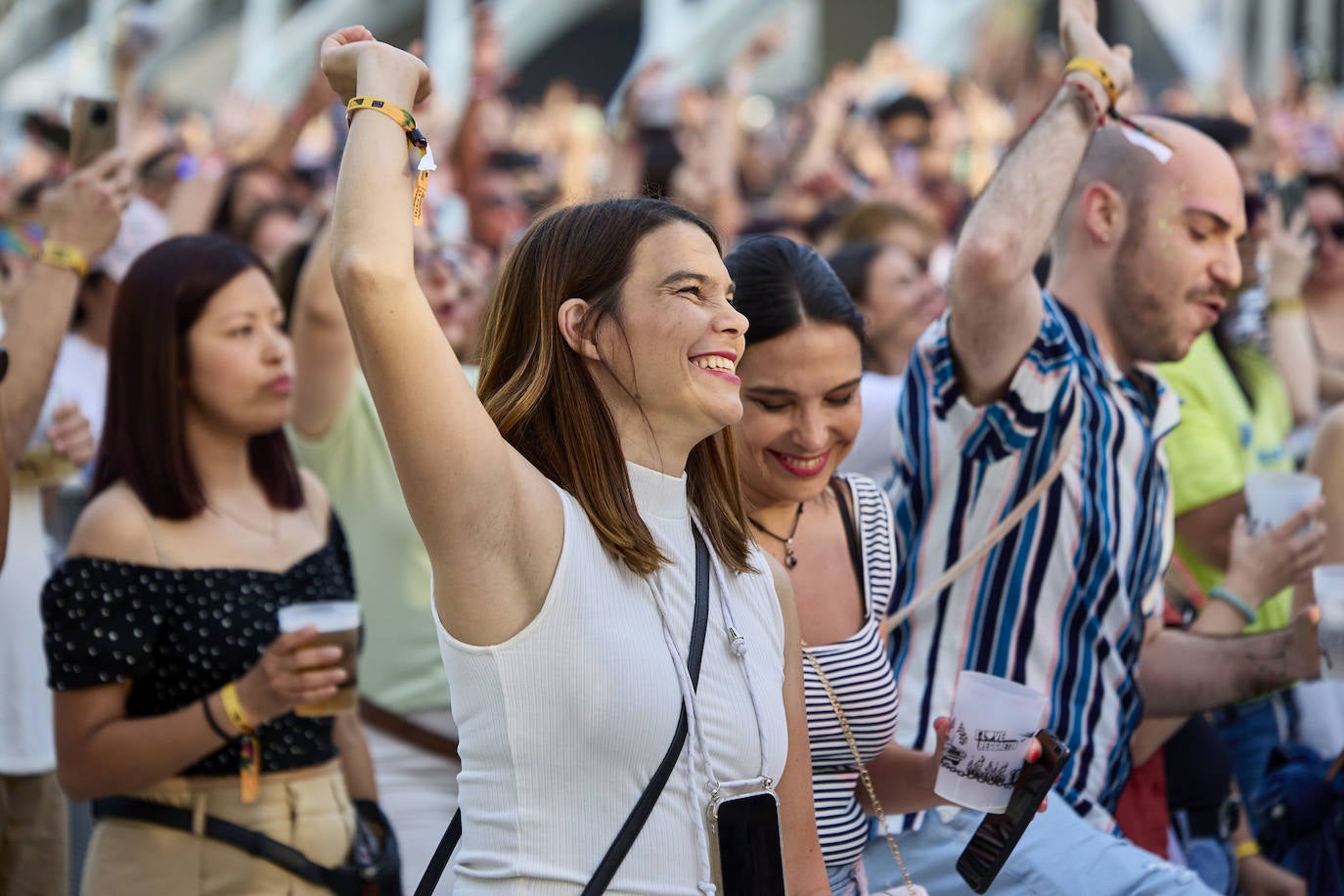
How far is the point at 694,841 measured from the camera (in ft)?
6.68

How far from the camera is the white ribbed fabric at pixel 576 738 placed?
1.96 m

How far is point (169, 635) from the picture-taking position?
9.99 ft

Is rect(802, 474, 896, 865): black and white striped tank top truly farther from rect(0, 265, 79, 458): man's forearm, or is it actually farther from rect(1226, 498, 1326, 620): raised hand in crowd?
rect(0, 265, 79, 458): man's forearm

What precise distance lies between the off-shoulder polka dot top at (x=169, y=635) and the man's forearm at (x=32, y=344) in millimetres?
525

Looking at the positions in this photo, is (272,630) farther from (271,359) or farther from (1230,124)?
(1230,124)

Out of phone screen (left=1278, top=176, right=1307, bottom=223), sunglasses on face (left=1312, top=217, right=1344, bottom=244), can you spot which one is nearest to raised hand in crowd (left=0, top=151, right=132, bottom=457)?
phone screen (left=1278, top=176, right=1307, bottom=223)

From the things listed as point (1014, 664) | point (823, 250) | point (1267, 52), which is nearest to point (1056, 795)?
point (1014, 664)

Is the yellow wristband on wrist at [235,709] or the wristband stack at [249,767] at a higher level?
the yellow wristband on wrist at [235,709]

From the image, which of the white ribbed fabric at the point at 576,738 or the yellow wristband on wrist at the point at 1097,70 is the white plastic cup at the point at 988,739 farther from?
the yellow wristband on wrist at the point at 1097,70

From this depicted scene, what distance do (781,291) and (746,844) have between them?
3.67 feet

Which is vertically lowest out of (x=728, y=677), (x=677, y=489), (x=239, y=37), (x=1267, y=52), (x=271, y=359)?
(x=728, y=677)

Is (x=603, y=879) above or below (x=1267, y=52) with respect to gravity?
below

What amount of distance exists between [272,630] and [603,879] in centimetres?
141

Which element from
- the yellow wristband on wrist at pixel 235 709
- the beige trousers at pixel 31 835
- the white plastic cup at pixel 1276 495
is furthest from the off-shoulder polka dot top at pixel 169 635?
the white plastic cup at pixel 1276 495
